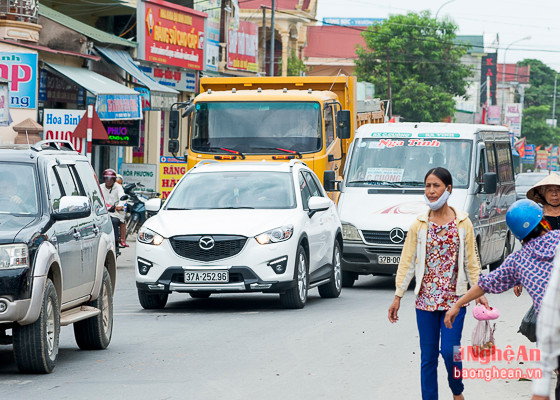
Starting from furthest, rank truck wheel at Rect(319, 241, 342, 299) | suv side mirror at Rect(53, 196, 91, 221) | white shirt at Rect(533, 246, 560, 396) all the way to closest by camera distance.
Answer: truck wheel at Rect(319, 241, 342, 299)
suv side mirror at Rect(53, 196, 91, 221)
white shirt at Rect(533, 246, 560, 396)

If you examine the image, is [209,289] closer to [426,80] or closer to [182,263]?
[182,263]

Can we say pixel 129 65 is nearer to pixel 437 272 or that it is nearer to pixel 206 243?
pixel 206 243

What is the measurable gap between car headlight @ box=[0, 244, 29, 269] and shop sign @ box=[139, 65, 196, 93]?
2846 centimetres

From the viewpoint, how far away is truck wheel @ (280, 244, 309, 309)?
46.1 ft

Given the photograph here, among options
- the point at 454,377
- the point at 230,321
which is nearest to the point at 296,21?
the point at 230,321

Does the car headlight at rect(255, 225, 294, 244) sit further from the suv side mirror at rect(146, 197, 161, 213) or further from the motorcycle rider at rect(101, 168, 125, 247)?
the motorcycle rider at rect(101, 168, 125, 247)

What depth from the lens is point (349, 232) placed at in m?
17.5

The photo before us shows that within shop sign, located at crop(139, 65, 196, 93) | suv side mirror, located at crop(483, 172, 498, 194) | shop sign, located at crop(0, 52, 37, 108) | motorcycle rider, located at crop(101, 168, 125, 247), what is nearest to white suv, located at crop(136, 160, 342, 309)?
suv side mirror, located at crop(483, 172, 498, 194)

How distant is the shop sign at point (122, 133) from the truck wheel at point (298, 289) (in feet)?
58.7

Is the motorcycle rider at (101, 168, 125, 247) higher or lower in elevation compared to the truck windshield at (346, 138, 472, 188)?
lower

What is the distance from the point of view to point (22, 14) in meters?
27.2

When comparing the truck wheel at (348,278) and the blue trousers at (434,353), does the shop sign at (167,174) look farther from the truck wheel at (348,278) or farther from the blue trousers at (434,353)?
the blue trousers at (434,353)

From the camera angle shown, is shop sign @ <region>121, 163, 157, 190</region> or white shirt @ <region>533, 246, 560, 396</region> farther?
shop sign @ <region>121, 163, 157, 190</region>

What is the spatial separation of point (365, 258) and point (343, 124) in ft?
14.7
